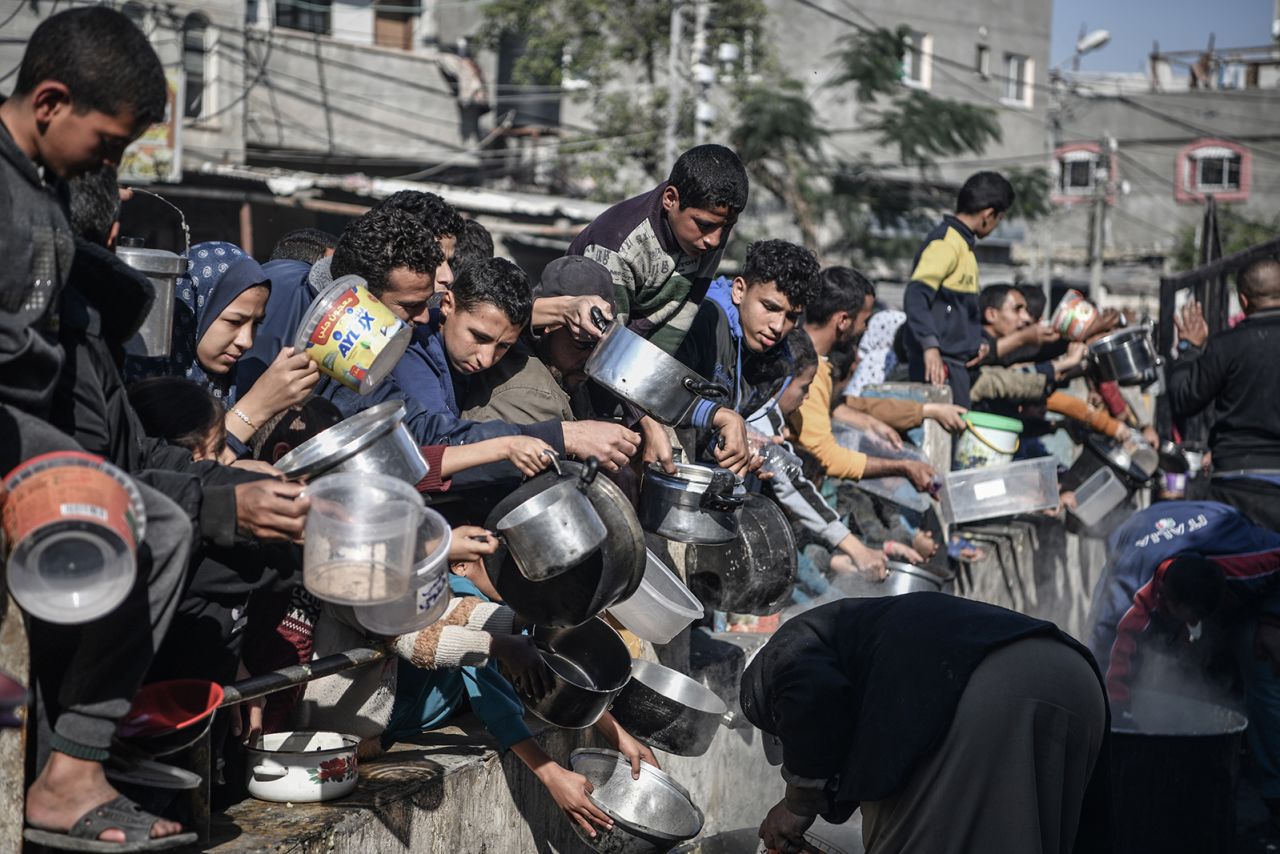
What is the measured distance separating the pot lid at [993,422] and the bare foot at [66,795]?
6111 millimetres

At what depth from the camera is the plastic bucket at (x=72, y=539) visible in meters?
2.23

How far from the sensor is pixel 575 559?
327 centimetres

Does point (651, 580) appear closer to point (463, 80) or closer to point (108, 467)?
point (108, 467)

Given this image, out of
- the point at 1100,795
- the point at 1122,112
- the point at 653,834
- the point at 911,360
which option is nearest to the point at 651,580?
the point at 653,834

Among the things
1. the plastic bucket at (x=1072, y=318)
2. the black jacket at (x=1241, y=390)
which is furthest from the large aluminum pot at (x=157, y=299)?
the plastic bucket at (x=1072, y=318)

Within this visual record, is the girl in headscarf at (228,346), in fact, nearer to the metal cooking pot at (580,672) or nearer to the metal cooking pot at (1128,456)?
the metal cooking pot at (580,672)

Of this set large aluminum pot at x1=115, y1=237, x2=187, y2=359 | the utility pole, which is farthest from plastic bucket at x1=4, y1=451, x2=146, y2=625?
the utility pole

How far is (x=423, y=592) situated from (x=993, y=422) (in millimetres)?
5599

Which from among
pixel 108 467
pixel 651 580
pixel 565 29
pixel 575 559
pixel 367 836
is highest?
pixel 565 29

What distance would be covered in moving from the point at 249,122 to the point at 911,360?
47.1ft

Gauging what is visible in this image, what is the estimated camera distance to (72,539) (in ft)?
7.50

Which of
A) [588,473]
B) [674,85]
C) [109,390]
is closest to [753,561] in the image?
[588,473]

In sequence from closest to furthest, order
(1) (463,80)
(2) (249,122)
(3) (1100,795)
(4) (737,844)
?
1. (3) (1100,795)
2. (4) (737,844)
3. (2) (249,122)
4. (1) (463,80)

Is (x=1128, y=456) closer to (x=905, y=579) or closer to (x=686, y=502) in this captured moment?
(x=905, y=579)
